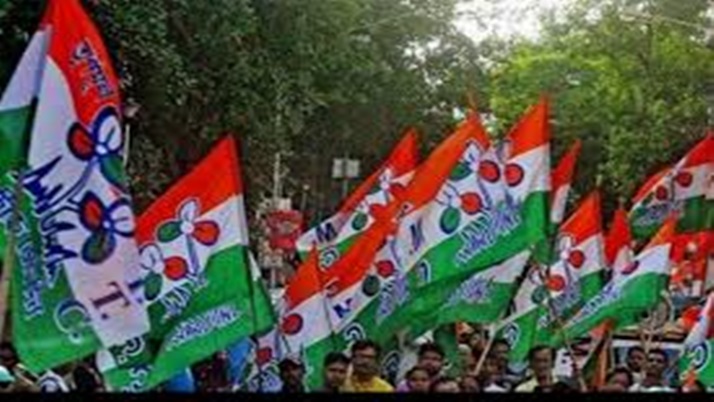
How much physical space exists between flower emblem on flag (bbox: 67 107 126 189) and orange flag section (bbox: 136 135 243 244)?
1671 mm

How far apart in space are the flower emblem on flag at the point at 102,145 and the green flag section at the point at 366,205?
5519mm

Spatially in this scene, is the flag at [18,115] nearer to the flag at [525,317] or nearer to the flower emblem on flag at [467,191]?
the flower emblem on flag at [467,191]

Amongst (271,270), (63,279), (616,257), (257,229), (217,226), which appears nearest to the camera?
(63,279)

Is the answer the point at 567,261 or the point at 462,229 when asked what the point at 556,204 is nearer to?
the point at 567,261

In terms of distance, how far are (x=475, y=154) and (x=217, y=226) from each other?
8.18ft

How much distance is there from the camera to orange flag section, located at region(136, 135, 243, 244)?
9234 mm

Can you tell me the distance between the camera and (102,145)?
7438 mm

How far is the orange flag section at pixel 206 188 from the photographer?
9.23m

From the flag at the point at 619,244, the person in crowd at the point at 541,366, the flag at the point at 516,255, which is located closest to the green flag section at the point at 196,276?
the flag at the point at 516,255

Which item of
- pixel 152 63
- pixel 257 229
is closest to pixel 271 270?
pixel 257 229

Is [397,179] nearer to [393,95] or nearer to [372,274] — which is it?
[372,274]

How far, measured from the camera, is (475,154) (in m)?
11.3

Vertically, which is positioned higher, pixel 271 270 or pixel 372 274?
pixel 372 274

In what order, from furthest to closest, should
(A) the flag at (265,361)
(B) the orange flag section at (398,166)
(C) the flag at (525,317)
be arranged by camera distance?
(B) the orange flag section at (398,166) → (C) the flag at (525,317) → (A) the flag at (265,361)
